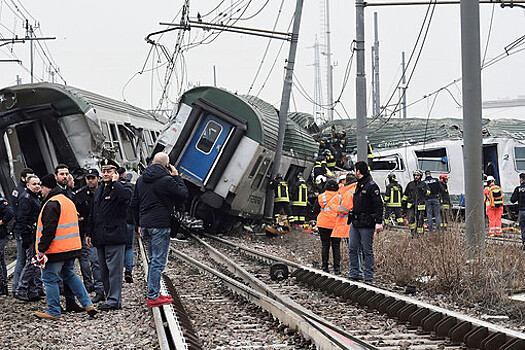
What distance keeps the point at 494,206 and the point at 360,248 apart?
28.9 ft

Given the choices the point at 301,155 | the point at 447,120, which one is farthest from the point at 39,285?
the point at 447,120

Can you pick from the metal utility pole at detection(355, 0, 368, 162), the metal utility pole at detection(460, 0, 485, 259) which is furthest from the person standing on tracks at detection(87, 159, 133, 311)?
the metal utility pole at detection(355, 0, 368, 162)

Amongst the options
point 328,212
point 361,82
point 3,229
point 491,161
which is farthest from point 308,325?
point 491,161

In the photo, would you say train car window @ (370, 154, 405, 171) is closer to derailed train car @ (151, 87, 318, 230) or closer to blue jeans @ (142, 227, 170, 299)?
derailed train car @ (151, 87, 318, 230)

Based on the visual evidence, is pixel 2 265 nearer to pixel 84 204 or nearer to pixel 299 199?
pixel 84 204

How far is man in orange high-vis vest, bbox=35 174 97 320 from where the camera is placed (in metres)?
8.03

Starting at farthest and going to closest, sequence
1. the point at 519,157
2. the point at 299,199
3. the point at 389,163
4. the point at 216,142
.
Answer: the point at 389,163
the point at 519,157
the point at 299,199
the point at 216,142

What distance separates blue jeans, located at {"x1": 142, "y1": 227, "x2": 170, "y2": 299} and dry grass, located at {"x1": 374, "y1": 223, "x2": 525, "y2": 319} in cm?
359

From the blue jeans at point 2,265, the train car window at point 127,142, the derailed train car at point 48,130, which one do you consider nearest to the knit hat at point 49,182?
the blue jeans at point 2,265

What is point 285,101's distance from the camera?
19.8m

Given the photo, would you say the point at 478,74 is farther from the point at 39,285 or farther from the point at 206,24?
the point at 206,24

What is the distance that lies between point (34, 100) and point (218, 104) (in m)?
4.34

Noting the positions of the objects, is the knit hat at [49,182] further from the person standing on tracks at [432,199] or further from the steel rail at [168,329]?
the person standing on tracks at [432,199]

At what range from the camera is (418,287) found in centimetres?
988
